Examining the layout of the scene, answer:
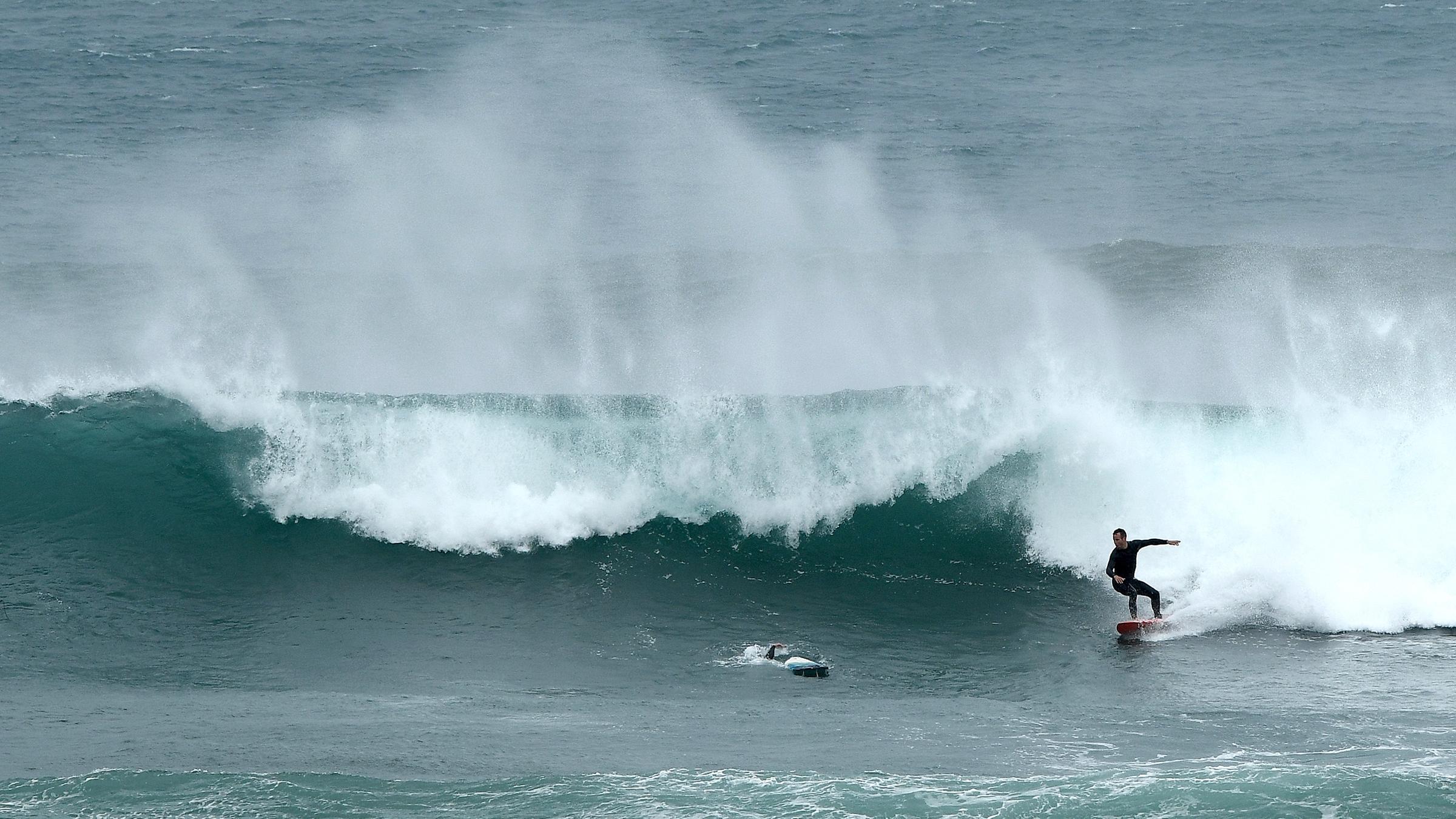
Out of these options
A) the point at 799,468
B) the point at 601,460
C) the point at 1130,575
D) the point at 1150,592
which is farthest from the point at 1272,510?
the point at 601,460

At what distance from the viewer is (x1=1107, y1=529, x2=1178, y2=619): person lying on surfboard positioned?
1348 centimetres

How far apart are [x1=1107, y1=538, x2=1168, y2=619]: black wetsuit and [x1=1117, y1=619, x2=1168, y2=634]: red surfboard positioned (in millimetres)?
79

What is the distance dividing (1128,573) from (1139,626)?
50cm

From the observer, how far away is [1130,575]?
1350 centimetres

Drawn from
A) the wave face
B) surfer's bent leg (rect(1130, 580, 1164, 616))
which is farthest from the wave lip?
surfer's bent leg (rect(1130, 580, 1164, 616))

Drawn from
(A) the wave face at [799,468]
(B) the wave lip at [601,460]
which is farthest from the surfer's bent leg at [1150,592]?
(B) the wave lip at [601,460]

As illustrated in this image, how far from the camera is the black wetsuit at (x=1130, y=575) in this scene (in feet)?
44.2

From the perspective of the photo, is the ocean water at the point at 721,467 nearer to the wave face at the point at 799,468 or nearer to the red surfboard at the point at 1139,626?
the wave face at the point at 799,468

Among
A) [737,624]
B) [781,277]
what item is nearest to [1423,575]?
[737,624]

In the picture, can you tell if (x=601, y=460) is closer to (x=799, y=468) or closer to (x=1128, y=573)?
(x=799, y=468)

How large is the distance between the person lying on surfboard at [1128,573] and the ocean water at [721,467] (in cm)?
41

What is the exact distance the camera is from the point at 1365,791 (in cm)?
958

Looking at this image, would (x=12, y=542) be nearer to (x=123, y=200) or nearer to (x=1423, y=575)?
(x=1423, y=575)

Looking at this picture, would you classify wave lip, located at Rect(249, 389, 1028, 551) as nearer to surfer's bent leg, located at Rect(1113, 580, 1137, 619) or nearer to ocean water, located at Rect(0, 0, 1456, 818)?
ocean water, located at Rect(0, 0, 1456, 818)
